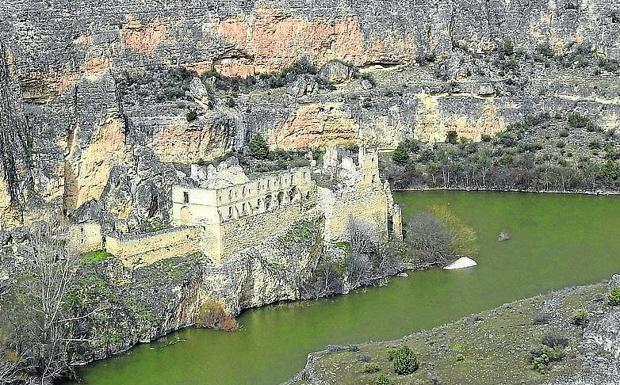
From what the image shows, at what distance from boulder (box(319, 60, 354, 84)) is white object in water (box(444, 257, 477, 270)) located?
25.3 m

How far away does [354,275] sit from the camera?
53.7m

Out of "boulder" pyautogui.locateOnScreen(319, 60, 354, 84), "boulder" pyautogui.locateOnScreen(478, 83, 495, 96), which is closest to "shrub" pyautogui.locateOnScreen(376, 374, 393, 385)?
"boulder" pyautogui.locateOnScreen(478, 83, 495, 96)

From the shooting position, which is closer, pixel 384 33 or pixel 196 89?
pixel 196 89

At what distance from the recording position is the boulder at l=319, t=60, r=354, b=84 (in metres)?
80.4

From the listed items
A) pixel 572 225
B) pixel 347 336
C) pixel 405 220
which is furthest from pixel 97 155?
pixel 572 225

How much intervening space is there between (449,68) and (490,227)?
66.1ft

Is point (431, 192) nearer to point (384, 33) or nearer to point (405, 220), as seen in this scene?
point (405, 220)

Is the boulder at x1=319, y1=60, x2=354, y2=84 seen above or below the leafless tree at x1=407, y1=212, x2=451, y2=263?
above

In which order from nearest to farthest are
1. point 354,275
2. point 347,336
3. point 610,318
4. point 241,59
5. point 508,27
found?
point 610,318 → point 347,336 → point 354,275 → point 241,59 → point 508,27

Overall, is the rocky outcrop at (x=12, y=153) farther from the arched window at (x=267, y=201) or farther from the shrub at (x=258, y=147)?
the shrub at (x=258, y=147)

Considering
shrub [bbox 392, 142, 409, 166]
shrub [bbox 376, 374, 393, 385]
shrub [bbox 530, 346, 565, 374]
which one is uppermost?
shrub [bbox 530, 346, 565, 374]

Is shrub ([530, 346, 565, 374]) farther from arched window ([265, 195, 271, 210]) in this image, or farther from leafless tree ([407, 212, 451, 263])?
leafless tree ([407, 212, 451, 263])

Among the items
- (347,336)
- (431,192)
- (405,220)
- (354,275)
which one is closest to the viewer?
(347,336)

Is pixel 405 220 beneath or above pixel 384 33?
beneath
